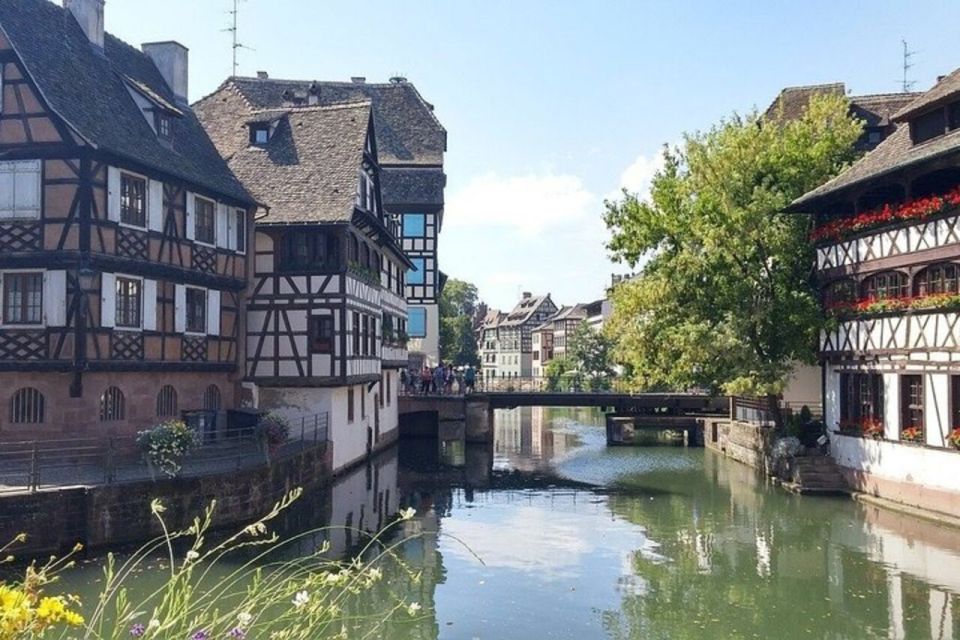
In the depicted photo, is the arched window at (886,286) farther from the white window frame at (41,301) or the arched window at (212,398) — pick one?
the white window frame at (41,301)

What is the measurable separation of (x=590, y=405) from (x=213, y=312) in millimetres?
22691

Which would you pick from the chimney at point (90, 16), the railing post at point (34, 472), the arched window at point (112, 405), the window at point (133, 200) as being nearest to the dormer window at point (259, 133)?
the chimney at point (90, 16)

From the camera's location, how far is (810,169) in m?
30.1

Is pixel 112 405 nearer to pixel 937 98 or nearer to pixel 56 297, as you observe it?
pixel 56 297

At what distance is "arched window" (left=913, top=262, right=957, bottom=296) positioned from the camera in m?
21.9

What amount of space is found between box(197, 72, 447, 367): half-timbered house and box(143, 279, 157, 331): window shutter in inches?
1106

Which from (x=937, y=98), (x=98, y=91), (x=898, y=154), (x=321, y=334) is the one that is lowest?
(x=321, y=334)

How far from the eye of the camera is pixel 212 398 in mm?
26766

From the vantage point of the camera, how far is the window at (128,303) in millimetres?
22406

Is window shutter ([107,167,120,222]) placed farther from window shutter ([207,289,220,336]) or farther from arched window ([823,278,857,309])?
arched window ([823,278,857,309])

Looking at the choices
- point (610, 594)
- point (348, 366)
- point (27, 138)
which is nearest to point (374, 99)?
point (348, 366)

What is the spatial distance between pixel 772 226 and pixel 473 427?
63.7 feet

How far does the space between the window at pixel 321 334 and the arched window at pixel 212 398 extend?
3156 mm

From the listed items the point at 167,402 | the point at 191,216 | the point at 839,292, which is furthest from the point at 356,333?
the point at 839,292
